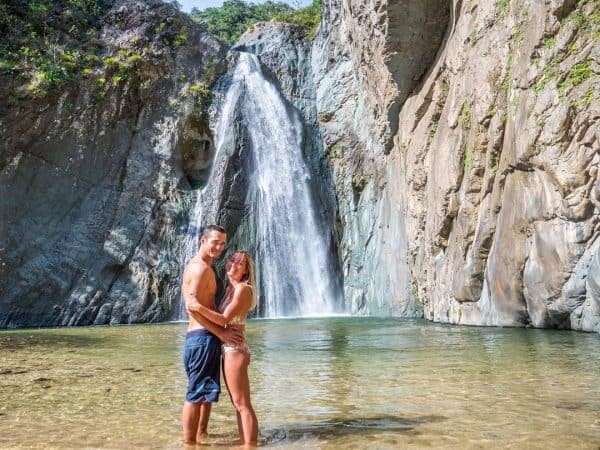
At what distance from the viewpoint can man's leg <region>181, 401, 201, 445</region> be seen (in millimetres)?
3770

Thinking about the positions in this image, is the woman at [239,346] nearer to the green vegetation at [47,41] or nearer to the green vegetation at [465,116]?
the green vegetation at [465,116]

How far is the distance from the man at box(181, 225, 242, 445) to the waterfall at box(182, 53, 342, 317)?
62.2 ft

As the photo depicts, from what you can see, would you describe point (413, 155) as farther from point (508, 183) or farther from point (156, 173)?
point (156, 173)

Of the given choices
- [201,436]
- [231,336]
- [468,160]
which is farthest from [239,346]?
[468,160]

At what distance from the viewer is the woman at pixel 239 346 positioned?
12.4ft

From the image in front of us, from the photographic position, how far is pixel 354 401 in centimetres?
502

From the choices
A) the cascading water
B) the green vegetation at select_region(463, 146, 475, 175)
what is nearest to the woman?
the green vegetation at select_region(463, 146, 475, 175)

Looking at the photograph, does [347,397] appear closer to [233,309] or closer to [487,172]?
[233,309]

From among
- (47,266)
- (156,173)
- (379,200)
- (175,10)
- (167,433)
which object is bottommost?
(167,433)

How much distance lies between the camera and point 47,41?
24.8 metres

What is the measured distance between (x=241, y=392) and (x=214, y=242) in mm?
1044

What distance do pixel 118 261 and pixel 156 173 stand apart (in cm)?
440

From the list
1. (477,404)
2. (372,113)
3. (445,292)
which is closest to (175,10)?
(372,113)

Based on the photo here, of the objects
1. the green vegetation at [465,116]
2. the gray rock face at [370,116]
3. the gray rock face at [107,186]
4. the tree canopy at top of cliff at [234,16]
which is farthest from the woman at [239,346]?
the tree canopy at top of cliff at [234,16]
